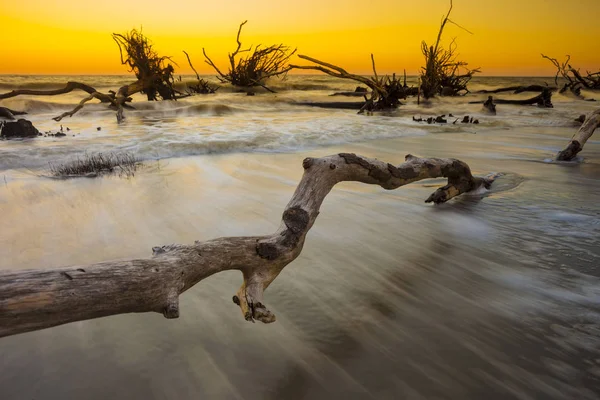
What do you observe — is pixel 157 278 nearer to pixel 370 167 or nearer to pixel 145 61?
pixel 370 167

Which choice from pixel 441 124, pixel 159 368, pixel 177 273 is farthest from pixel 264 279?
pixel 441 124

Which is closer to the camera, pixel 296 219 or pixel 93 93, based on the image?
pixel 296 219

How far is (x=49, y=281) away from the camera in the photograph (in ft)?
4.24

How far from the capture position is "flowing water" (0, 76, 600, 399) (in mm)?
1704

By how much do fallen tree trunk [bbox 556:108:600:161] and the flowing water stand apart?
567mm

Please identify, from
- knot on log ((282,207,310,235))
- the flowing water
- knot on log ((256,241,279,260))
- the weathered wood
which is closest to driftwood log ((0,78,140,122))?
the weathered wood

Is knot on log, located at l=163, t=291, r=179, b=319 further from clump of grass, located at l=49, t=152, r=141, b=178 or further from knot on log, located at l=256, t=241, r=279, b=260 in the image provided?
clump of grass, located at l=49, t=152, r=141, b=178

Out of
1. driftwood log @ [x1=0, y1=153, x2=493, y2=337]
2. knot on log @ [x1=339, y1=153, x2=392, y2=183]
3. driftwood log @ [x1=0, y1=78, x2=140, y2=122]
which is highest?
driftwood log @ [x1=0, y1=78, x2=140, y2=122]

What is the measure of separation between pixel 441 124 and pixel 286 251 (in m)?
11.0

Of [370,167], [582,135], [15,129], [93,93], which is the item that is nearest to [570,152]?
[582,135]

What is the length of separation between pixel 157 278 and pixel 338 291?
119 centimetres

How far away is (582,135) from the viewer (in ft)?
21.4

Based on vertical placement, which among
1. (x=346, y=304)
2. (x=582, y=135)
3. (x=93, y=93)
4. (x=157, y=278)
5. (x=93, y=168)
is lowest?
(x=346, y=304)

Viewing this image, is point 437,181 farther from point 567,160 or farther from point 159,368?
point 159,368
